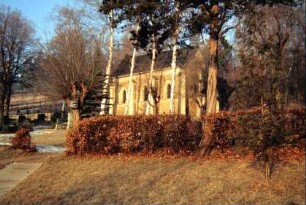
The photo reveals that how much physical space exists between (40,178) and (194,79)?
39.8m

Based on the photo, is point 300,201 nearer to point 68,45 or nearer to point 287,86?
point 287,86

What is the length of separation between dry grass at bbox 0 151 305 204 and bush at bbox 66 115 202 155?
1754 mm

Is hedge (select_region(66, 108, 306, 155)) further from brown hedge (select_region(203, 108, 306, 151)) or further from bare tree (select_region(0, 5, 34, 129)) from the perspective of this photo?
bare tree (select_region(0, 5, 34, 129))

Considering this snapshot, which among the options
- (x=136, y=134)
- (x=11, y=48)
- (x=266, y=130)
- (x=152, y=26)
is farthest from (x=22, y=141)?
(x=11, y=48)

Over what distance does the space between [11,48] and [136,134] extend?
36585 mm

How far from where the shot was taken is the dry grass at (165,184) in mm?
9938

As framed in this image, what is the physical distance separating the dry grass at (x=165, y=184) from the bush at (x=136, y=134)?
1.75 m

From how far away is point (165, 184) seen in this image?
37.6 feet

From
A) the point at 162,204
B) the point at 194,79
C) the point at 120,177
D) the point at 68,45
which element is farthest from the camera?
the point at 194,79

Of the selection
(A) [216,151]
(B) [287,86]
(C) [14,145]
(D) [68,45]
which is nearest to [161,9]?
(A) [216,151]

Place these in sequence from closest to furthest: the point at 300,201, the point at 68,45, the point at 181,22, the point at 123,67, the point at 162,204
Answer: the point at 300,201, the point at 162,204, the point at 181,22, the point at 68,45, the point at 123,67

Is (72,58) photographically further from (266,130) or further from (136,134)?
(266,130)

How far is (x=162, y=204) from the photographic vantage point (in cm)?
969

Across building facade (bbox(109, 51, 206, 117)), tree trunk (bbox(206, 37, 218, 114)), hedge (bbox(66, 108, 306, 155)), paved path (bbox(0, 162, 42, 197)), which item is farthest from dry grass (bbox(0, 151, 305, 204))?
building facade (bbox(109, 51, 206, 117))
